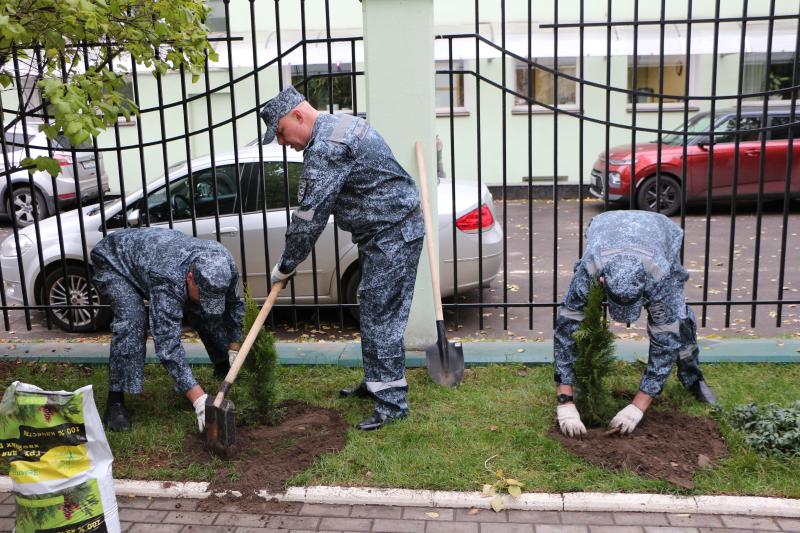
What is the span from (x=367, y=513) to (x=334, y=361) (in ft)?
6.11

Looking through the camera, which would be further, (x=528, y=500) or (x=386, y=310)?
(x=386, y=310)

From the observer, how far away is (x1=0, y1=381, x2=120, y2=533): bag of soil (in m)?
3.05

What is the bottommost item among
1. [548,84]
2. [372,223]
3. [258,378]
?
[258,378]

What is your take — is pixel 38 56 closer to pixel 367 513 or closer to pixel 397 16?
pixel 397 16

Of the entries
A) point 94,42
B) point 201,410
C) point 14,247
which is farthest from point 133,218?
point 201,410

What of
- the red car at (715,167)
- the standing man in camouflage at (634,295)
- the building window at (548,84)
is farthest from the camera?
the building window at (548,84)

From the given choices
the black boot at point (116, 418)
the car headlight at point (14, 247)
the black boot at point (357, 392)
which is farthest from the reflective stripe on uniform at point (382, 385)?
the car headlight at point (14, 247)

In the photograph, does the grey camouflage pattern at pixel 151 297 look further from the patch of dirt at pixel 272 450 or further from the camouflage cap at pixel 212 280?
the patch of dirt at pixel 272 450

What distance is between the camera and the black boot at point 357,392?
15.5 feet

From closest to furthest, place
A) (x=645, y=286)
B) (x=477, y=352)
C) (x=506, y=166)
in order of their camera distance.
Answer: (x=645, y=286) < (x=477, y=352) < (x=506, y=166)

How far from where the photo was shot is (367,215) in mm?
4148

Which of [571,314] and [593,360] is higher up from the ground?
[571,314]

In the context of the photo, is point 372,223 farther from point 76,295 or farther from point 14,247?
point 14,247

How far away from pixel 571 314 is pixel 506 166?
2854 millimetres
